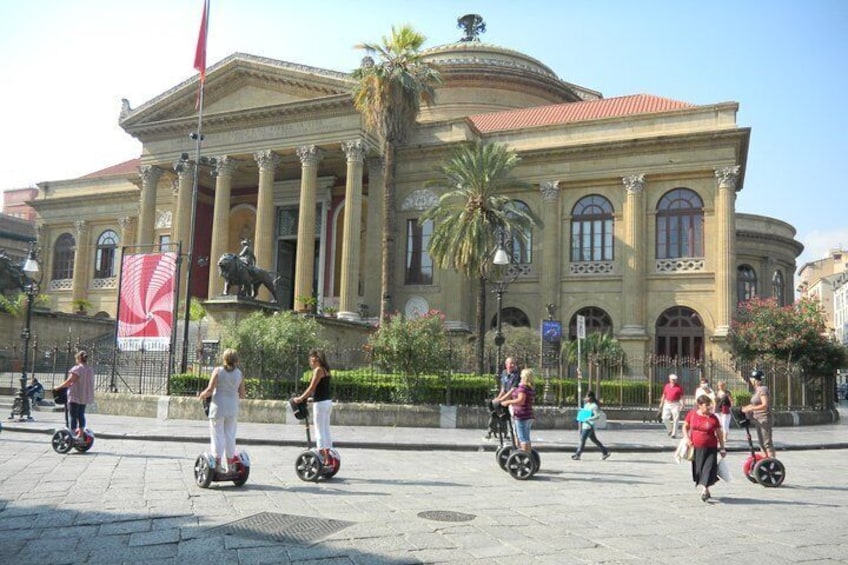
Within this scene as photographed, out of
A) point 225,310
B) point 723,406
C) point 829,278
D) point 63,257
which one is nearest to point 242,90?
point 225,310

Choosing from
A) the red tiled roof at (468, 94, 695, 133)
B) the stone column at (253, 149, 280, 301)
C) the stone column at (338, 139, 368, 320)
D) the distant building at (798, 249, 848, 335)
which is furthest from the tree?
the distant building at (798, 249, 848, 335)

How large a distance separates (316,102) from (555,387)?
21.5 m

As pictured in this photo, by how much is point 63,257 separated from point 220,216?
66.8 ft

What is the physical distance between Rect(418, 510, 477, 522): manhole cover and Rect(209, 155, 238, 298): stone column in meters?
33.9

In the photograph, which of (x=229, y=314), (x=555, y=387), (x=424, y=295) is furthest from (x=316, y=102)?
(x=555, y=387)

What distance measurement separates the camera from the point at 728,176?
115 ft

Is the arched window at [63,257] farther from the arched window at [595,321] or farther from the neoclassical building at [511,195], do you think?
the arched window at [595,321]

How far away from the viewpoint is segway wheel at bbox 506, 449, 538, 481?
438 inches

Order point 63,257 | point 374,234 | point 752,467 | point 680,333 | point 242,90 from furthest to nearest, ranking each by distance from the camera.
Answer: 1. point 63,257
2. point 242,90
3. point 374,234
4. point 680,333
5. point 752,467

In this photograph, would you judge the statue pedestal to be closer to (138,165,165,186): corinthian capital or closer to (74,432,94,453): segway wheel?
(74,432,94,453): segway wheel

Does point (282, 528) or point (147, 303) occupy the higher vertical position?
point (147, 303)

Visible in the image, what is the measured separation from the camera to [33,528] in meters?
6.98

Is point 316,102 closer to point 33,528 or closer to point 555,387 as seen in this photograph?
point 555,387

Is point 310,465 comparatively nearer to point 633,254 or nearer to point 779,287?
point 633,254
